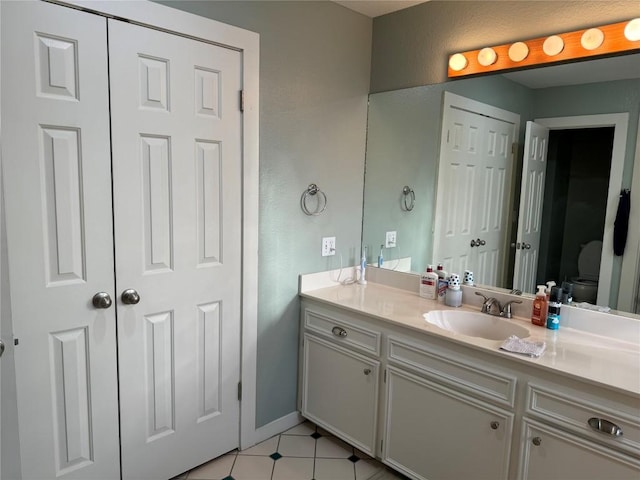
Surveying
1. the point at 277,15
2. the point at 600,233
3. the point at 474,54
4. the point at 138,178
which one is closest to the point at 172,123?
the point at 138,178

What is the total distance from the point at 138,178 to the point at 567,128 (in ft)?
6.20

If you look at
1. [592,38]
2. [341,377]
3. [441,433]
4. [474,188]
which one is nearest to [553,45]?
[592,38]

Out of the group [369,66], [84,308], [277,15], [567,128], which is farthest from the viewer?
Answer: [369,66]

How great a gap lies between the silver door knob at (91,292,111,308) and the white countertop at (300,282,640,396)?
104 cm

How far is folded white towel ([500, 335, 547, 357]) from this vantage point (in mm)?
1635

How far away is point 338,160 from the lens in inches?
103

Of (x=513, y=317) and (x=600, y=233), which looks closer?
(x=600, y=233)

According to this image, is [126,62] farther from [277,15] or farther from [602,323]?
[602,323]

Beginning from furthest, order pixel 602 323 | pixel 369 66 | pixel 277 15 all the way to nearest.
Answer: pixel 369 66, pixel 277 15, pixel 602 323

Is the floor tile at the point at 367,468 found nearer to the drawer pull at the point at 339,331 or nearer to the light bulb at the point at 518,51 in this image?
the drawer pull at the point at 339,331

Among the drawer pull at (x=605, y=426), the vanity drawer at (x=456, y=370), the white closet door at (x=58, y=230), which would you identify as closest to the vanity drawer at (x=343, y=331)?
the vanity drawer at (x=456, y=370)

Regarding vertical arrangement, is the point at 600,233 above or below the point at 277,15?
below

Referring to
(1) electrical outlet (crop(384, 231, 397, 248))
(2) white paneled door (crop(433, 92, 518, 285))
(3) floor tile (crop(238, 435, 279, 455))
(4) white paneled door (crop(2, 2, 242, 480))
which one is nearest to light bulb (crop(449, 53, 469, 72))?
(2) white paneled door (crop(433, 92, 518, 285))

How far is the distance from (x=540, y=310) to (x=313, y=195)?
4.21 feet
